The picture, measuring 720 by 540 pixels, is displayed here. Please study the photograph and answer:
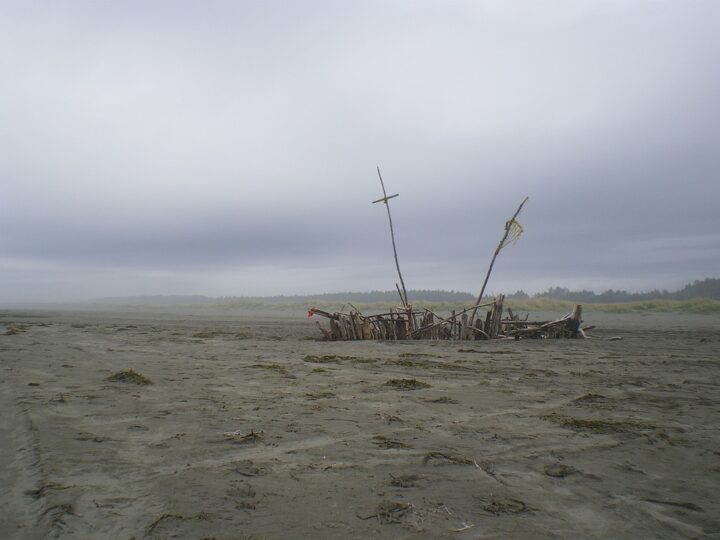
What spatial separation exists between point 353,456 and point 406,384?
10.7 ft

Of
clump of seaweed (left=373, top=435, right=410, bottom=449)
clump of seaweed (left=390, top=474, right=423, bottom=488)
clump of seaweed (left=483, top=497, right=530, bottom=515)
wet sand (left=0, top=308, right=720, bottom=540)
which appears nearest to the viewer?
wet sand (left=0, top=308, right=720, bottom=540)

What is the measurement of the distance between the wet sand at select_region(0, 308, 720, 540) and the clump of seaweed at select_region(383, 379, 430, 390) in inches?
1.1

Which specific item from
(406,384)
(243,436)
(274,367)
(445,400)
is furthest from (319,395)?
(274,367)

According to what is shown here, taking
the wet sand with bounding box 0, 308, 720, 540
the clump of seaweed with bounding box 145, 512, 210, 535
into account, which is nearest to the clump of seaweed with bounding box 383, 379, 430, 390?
the wet sand with bounding box 0, 308, 720, 540

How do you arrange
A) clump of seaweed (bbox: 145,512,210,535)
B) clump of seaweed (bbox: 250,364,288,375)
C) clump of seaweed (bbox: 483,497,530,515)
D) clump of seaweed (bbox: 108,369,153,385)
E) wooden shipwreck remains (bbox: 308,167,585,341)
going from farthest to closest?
1. wooden shipwreck remains (bbox: 308,167,585,341)
2. clump of seaweed (bbox: 250,364,288,375)
3. clump of seaweed (bbox: 108,369,153,385)
4. clump of seaweed (bbox: 483,497,530,515)
5. clump of seaweed (bbox: 145,512,210,535)

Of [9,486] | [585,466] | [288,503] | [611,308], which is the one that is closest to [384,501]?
[288,503]

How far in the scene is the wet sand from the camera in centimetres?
272

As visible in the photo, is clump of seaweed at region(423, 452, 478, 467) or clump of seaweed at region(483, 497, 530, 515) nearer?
clump of seaweed at region(483, 497, 530, 515)

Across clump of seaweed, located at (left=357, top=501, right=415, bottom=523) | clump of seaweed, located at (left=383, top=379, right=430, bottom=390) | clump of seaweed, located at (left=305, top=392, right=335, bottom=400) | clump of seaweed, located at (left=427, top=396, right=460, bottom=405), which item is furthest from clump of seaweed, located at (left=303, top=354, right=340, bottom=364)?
clump of seaweed, located at (left=357, top=501, right=415, bottom=523)

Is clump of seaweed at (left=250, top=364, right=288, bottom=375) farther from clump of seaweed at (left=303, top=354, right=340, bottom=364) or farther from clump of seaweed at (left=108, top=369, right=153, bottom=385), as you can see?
clump of seaweed at (left=108, top=369, right=153, bottom=385)

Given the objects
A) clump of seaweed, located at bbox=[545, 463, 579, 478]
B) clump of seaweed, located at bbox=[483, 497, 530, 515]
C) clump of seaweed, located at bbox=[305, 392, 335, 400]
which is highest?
clump of seaweed, located at bbox=[305, 392, 335, 400]

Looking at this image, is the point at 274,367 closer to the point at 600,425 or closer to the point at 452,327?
the point at 600,425

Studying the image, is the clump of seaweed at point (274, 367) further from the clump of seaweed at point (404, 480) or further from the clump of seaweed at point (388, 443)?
the clump of seaweed at point (404, 480)

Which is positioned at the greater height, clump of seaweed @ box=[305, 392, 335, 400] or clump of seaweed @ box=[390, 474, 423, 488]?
clump of seaweed @ box=[305, 392, 335, 400]
